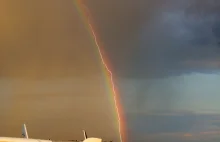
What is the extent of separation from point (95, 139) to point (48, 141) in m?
21.3

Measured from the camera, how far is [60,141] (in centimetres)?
18225

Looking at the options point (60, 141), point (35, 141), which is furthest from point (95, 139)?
point (35, 141)

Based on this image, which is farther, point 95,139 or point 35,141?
point 95,139

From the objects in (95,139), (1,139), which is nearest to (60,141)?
(95,139)

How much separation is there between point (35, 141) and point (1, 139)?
1198 centimetres

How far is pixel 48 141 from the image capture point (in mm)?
166500

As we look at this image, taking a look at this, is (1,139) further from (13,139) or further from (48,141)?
(48,141)

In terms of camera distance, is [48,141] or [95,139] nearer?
[48,141]

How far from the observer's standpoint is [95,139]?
180375 millimetres

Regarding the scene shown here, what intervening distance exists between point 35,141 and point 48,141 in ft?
20.5

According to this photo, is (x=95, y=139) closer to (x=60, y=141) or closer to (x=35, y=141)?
(x=60, y=141)

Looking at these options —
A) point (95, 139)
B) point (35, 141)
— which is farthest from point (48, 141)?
point (95, 139)

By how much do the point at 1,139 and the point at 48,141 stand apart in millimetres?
16226

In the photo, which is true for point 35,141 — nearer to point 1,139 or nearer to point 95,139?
point 1,139
